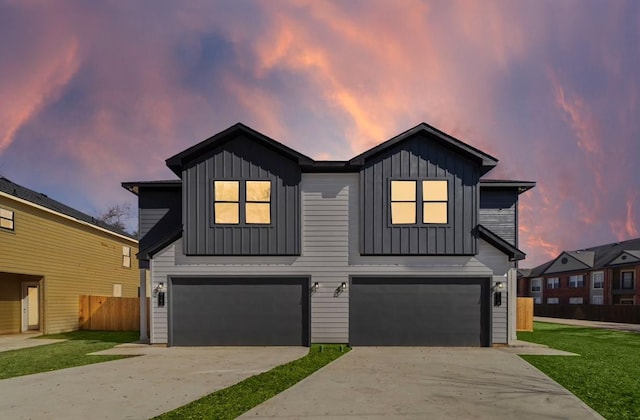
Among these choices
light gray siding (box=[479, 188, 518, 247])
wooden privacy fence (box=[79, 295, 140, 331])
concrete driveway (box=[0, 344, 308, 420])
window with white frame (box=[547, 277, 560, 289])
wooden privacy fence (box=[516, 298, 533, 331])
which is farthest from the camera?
window with white frame (box=[547, 277, 560, 289])

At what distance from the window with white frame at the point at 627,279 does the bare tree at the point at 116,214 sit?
59195mm

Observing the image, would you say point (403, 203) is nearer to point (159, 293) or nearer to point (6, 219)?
point (159, 293)

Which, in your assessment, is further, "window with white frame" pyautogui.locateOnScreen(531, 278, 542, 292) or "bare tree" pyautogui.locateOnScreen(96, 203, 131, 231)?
"window with white frame" pyautogui.locateOnScreen(531, 278, 542, 292)

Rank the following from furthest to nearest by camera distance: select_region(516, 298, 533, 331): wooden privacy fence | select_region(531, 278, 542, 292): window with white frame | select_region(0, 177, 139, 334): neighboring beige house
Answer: select_region(531, 278, 542, 292): window with white frame
select_region(516, 298, 533, 331): wooden privacy fence
select_region(0, 177, 139, 334): neighboring beige house

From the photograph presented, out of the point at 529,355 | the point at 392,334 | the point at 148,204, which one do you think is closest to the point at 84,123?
the point at 148,204

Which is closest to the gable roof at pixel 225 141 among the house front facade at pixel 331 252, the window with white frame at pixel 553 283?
the house front facade at pixel 331 252

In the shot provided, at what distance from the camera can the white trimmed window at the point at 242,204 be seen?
43.2 ft

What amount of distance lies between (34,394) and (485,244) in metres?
12.7

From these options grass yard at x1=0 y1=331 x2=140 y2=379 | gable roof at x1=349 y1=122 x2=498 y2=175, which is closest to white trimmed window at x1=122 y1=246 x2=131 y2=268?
grass yard at x1=0 y1=331 x2=140 y2=379

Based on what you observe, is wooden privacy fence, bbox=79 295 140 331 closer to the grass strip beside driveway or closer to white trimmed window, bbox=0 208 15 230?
white trimmed window, bbox=0 208 15 230

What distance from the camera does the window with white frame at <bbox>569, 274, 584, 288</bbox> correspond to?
162ft

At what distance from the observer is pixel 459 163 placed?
1329cm

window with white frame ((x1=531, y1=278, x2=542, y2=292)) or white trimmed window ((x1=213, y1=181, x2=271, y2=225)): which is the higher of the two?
white trimmed window ((x1=213, y1=181, x2=271, y2=225))

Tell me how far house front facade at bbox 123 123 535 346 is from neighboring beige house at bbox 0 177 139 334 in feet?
25.2
